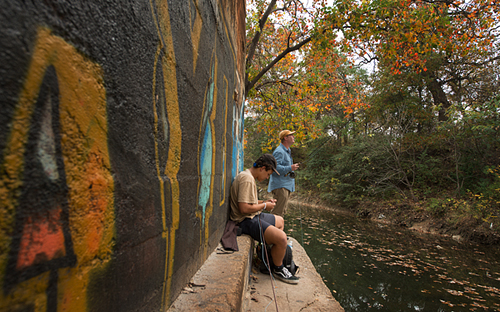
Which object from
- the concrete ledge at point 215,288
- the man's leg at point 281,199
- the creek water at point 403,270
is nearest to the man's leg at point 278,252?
the concrete ledge at point 215,288

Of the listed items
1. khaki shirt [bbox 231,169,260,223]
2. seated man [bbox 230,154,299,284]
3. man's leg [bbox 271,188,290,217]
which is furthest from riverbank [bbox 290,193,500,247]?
khaki shirt [bbox 231,169,260,223]

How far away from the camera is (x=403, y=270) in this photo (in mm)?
5164

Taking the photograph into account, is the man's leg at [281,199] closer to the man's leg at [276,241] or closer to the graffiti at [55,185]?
the man's leg at [276,241]

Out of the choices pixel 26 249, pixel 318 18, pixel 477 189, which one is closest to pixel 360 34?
pixel 318 18

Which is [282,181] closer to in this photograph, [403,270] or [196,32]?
[403,270]

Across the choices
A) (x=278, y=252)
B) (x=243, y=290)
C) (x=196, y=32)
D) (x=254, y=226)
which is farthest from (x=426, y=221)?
(x=196, y=32)

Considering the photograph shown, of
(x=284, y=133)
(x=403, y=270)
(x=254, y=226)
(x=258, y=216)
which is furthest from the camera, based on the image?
(x=403, y=270)

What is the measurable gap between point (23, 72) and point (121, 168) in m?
0.43

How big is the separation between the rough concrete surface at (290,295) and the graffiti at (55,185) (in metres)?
2.25

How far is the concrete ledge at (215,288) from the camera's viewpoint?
150 centimetres

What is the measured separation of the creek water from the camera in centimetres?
399

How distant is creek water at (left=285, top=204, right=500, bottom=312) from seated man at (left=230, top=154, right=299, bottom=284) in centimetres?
142

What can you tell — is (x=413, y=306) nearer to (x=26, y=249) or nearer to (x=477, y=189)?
(x=26, y=249)

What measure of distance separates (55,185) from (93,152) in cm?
16
